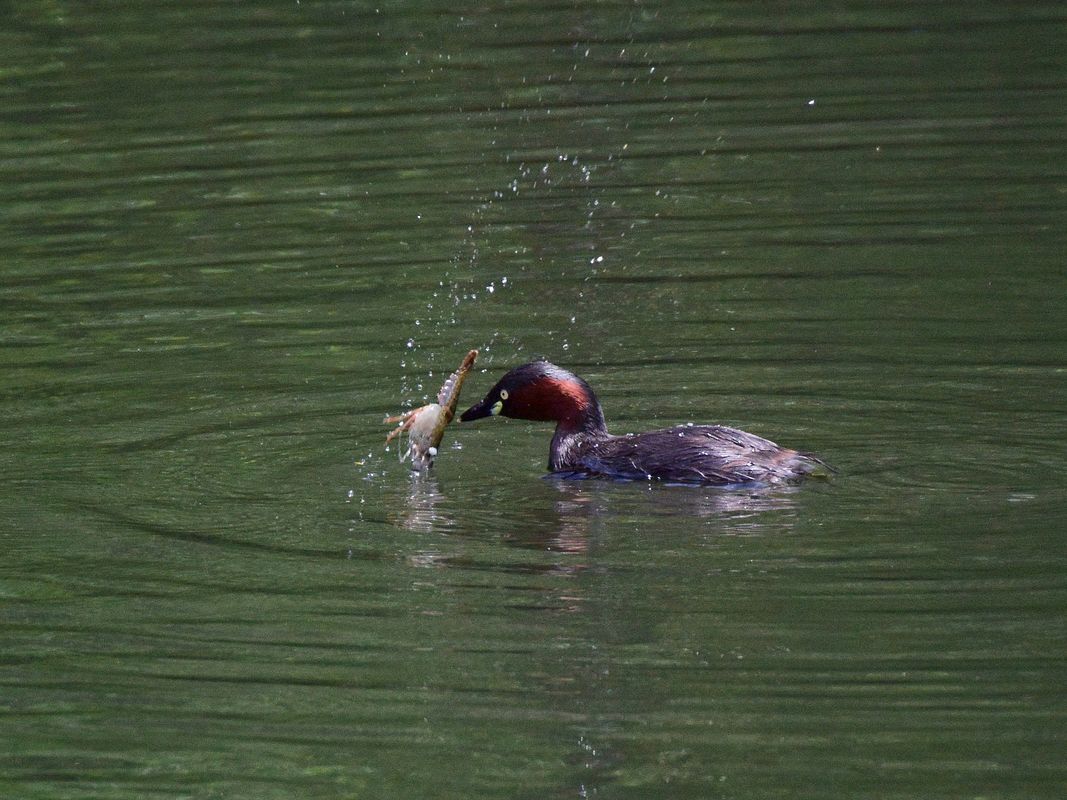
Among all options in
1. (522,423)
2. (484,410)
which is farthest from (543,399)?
(522,423)

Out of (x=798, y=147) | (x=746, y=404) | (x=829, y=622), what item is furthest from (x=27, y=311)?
(x=829, y=622)

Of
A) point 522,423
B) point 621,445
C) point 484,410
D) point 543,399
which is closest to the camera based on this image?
point 621,445

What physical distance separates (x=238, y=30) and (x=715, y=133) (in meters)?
6.50

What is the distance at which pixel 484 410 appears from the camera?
10477 millimetres

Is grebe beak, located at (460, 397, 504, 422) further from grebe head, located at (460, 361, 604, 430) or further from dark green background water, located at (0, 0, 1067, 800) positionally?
dark green background water, located at (0, 0, 1067, 800)

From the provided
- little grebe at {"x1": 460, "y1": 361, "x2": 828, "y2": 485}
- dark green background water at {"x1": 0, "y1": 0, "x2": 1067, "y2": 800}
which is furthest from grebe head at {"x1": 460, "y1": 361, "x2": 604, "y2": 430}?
dark green background water at {"x1": 0, "y1": 0, "x2": 1067, "y2": 800}

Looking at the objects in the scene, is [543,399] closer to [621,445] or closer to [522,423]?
[621,445]

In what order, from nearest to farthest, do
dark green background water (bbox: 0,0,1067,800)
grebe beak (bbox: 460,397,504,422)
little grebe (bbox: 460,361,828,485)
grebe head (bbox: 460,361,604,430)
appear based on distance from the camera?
dark green background water (bbox: 0,0,1067,800) → little grebe (bbox: 460,361,828,485) → grebe head (bbox: 460,361,604,430) → grebe beak (bbox: 460,397,504,422)

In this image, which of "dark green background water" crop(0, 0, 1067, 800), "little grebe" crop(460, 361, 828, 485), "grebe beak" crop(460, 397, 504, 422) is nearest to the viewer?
"dark green background water" crop(0, 0, 1067, 800)

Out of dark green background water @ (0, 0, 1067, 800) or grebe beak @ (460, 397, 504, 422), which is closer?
dark green background water @ (0, 0, 1067, 800)

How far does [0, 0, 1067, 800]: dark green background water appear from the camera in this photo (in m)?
6.82

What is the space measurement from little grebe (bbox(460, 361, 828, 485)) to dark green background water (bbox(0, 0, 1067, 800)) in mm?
196

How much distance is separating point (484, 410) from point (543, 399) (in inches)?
12.5

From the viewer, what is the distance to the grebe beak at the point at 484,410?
10.5 metres
